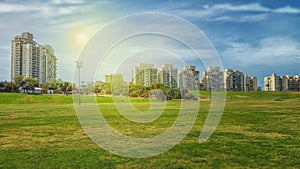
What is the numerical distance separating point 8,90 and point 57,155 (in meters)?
62.7

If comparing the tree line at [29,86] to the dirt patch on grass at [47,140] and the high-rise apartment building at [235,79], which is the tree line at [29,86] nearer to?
the high-rise apartment building at [235,79]

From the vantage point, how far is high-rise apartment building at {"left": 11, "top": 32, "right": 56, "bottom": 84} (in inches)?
3467

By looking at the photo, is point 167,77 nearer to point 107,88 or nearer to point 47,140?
point 107,88

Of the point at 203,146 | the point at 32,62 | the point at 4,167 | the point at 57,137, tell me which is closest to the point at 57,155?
the point at 4,167

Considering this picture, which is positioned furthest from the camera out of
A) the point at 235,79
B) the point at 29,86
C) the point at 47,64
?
the point at 47,64

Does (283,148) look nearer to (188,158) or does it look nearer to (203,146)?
(203,146)

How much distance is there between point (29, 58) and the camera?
88.1 metres

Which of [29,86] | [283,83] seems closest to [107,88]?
[29,86]

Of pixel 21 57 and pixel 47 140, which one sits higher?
pixel 21 57

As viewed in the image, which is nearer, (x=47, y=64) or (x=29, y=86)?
(x=29, y=86)

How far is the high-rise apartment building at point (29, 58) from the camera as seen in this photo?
8806cm

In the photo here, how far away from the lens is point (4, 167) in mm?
7207

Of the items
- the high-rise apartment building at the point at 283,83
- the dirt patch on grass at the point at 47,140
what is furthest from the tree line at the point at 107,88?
the high-rise apartment building at the point at 283,83

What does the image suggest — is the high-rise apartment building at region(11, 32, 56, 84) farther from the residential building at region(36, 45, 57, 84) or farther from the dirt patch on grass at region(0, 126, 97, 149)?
the dirt patch on grass at region(0, 126, 97, 149)
